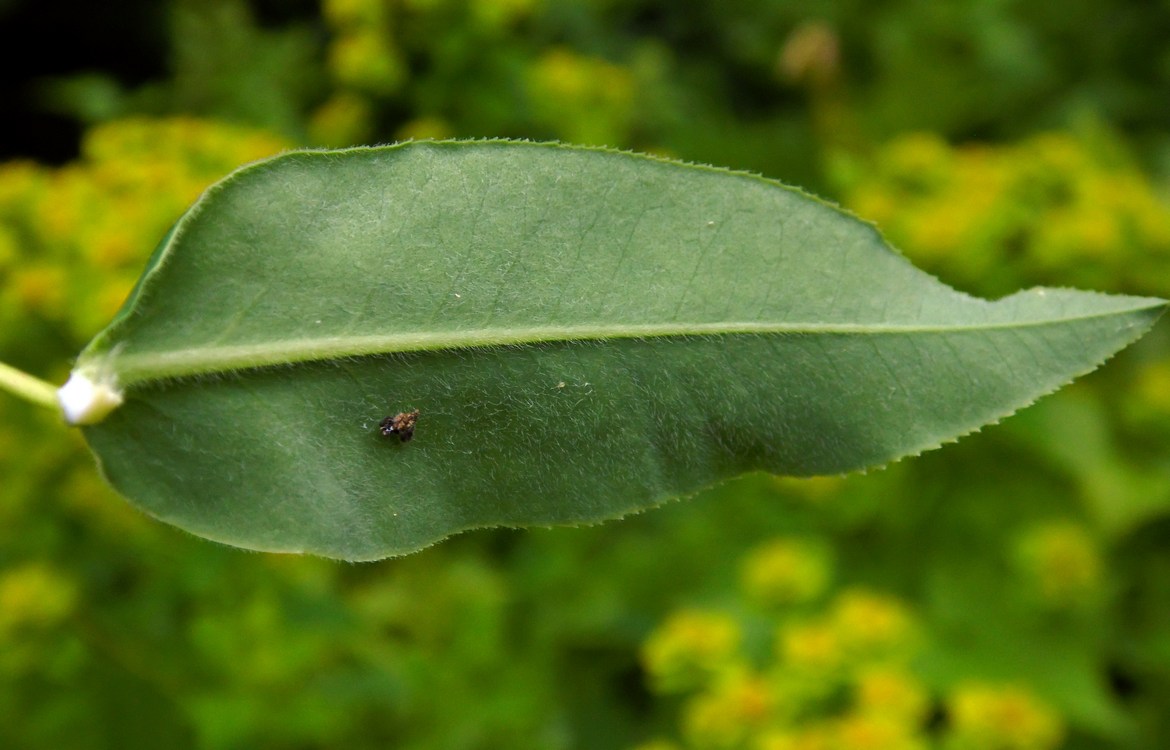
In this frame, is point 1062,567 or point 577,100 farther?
point 577,100

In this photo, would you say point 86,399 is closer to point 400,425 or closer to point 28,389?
point 28,389

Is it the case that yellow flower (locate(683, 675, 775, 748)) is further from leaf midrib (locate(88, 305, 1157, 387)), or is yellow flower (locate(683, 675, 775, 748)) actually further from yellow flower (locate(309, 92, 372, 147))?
yellow flower (locate(309, 92, 372, 147))

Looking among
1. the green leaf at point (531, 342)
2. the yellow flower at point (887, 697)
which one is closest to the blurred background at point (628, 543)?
the yellow flower at point (887, 697)

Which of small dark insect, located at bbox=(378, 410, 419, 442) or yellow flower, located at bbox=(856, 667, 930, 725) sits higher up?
small dark insect, located at bbox=(378, 410, 419, 442)

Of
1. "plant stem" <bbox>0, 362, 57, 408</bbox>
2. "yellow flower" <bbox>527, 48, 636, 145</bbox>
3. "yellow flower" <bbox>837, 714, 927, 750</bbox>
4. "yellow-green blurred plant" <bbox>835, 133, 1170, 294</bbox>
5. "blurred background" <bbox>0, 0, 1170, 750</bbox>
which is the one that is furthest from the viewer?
"yellow flower" <bbox>527, 48, 636, 145</bbox>

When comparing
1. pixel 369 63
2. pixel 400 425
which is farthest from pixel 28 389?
pixel 369 63

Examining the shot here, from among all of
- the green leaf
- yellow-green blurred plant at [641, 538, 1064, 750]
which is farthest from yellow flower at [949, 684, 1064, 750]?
the green leaf

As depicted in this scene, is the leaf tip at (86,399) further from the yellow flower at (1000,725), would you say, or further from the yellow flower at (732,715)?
the yellow flower at (1000,725)

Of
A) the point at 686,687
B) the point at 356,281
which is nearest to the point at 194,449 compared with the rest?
the point at 356,281
